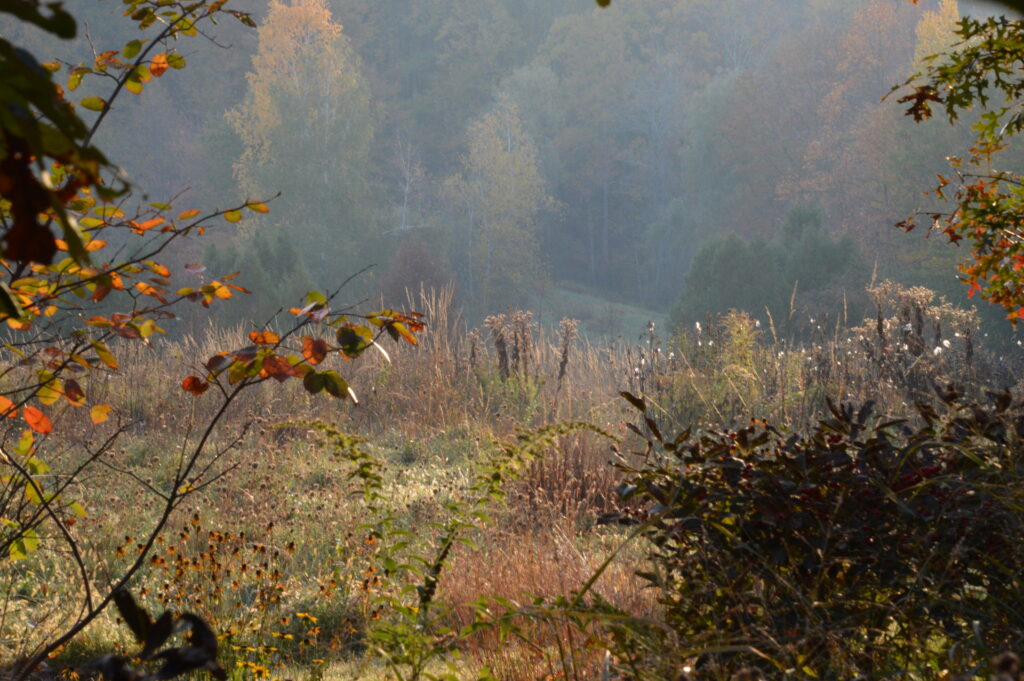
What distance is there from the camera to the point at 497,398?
30.4ft

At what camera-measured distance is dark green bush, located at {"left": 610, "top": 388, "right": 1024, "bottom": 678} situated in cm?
216

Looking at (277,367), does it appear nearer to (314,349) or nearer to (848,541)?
(314,349)

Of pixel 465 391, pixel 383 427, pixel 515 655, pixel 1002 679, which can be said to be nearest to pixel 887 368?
pixel 465 391

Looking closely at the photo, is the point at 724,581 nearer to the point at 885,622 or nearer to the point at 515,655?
the point at 885,622

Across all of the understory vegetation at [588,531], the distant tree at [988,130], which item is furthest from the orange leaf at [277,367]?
the distant tree at [988,130]

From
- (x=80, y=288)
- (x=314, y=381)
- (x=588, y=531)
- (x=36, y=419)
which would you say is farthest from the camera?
(x=588, y=531)

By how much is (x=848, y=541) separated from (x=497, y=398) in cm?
708

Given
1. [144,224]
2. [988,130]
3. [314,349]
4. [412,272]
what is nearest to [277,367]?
[314,349]

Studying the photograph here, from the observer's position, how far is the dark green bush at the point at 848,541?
2.16m

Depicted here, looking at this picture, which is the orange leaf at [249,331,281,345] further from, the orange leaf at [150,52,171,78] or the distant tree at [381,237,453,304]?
the distant tree at [381,237,453,304]

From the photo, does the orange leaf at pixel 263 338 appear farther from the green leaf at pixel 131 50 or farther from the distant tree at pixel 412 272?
the distant tree at pixel 412 272

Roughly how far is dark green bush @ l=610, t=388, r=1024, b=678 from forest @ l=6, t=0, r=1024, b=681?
0.04 ft

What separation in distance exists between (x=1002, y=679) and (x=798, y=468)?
55.6 inches

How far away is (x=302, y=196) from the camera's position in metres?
31.3
